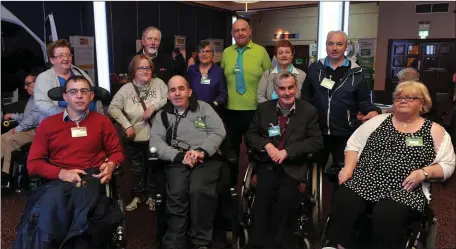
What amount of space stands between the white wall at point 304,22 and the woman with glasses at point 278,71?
7.57 metres

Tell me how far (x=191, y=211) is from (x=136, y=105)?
3.55 ft

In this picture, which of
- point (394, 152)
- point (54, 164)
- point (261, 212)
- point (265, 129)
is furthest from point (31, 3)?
point (394, 152)

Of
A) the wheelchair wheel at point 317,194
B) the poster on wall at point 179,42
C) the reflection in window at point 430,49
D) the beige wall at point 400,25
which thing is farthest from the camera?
the reflection in window at point 430,49

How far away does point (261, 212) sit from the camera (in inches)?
88.5

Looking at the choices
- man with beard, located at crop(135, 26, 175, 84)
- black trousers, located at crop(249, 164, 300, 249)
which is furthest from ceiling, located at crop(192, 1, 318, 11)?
black trousers, located at crop(249, 164, 300, 249)

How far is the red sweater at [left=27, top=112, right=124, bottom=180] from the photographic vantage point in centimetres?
216

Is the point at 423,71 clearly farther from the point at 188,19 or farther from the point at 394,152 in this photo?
the point at 394,152

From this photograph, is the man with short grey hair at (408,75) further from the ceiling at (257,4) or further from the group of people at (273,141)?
the ceiling at (257,4)

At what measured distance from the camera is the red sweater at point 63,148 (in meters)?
2.16

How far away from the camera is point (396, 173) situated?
2.05m

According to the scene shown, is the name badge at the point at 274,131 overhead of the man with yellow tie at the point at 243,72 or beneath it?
beneath

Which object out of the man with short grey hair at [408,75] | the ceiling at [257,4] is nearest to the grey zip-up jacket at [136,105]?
→ the man with short grey hair at [408,75]

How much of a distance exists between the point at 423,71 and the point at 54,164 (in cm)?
971

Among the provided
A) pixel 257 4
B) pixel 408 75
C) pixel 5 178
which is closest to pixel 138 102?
pixel 5 178
